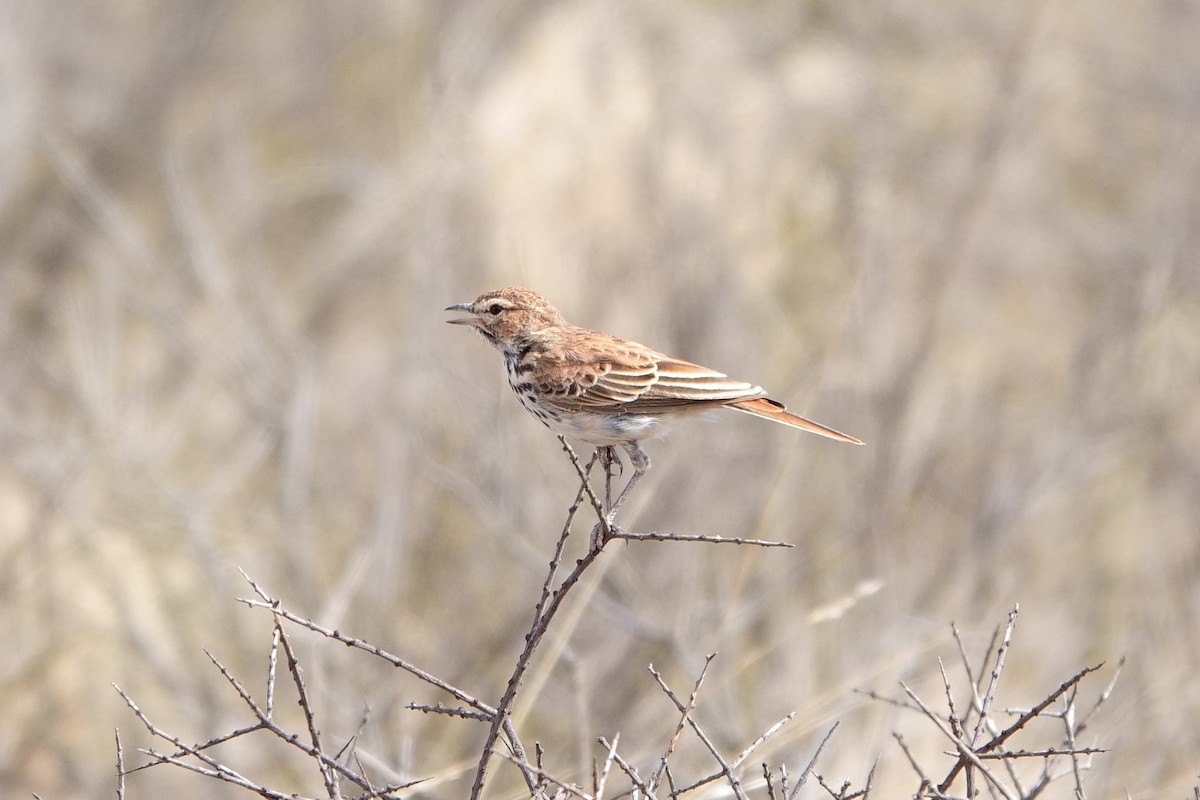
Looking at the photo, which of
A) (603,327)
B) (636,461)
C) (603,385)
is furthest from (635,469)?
(603,327)

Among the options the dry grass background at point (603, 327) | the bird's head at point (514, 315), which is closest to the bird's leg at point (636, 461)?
the bird's head at point (514, 315)

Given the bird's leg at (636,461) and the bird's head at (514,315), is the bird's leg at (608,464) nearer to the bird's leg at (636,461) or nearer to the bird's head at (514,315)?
the bird's leg at (636,461)

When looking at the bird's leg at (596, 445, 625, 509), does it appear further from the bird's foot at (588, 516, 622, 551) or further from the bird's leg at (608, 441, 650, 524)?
the bird's foot at (588, 516, 622, 551)

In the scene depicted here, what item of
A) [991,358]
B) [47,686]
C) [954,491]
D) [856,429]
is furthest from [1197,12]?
[47,686]

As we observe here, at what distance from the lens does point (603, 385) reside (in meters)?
4.75

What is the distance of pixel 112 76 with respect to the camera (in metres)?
15.6

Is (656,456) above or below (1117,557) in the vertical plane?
below

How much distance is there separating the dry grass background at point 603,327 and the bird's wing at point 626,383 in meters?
2.21

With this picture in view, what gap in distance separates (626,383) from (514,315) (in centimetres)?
51

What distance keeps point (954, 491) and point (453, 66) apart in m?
5.76

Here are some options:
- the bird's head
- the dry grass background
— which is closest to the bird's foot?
the bird's head

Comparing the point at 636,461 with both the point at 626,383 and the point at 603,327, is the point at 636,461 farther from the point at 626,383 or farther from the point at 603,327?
the point at 603,327

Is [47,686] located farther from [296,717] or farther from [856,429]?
[856,429]

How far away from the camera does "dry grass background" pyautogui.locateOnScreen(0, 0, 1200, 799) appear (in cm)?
944
